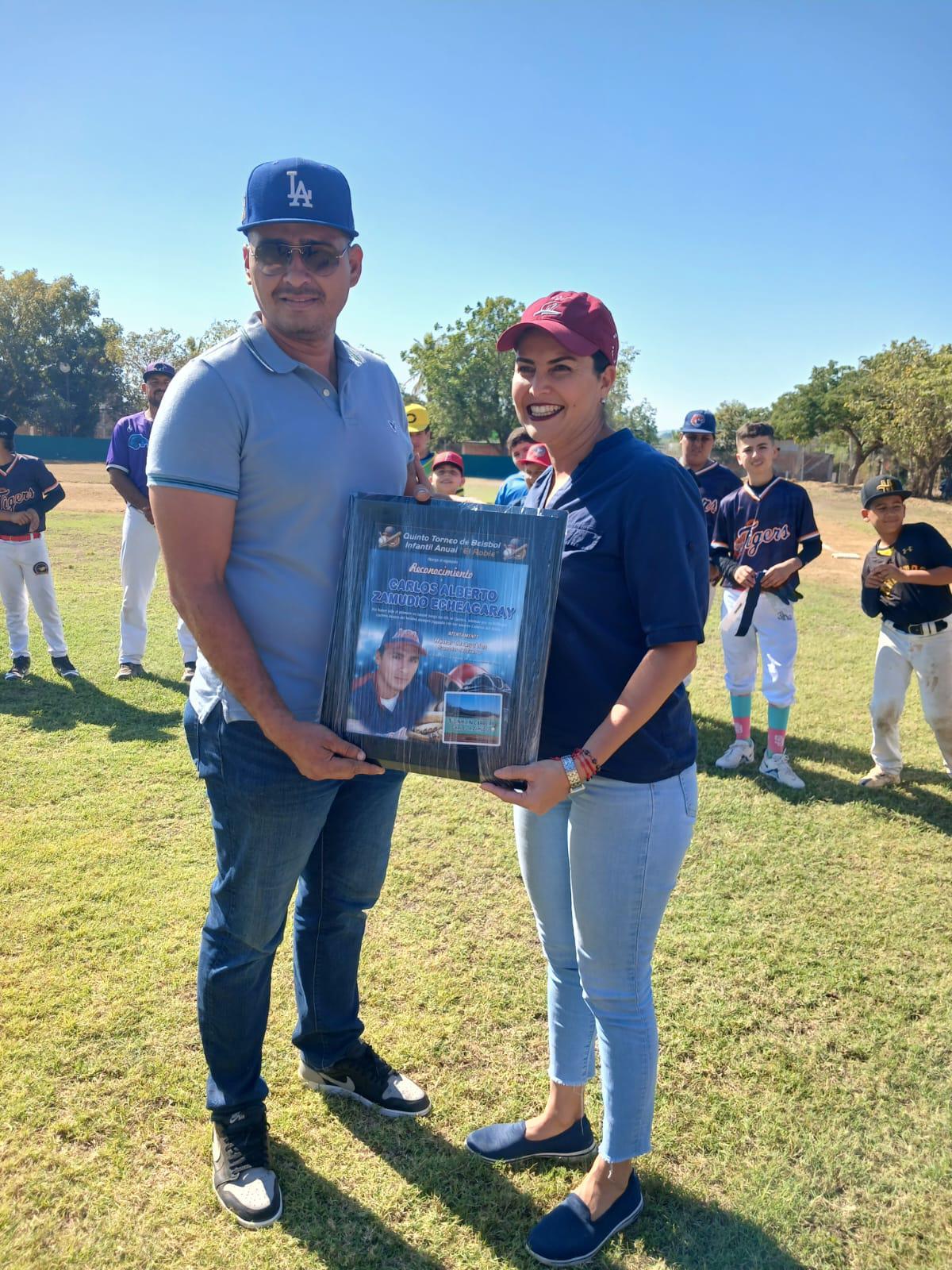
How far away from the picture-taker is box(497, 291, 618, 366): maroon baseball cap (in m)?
1.82

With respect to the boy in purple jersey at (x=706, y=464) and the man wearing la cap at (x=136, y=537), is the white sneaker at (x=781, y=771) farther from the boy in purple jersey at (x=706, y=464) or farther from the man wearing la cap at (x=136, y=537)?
the man wearing la cap at (x=136, y=537)

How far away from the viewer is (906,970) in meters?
3.41

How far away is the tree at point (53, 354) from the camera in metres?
55.8

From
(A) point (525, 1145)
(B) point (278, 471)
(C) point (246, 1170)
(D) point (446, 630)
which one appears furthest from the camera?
(A) point (525, 1145)

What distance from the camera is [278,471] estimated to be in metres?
1.92

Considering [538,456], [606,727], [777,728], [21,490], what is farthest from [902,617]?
[21,490]

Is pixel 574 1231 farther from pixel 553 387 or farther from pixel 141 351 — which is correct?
pixel 141 351

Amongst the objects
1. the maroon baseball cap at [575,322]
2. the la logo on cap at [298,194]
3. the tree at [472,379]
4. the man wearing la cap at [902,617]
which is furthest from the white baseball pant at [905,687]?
the tree at [472,379]

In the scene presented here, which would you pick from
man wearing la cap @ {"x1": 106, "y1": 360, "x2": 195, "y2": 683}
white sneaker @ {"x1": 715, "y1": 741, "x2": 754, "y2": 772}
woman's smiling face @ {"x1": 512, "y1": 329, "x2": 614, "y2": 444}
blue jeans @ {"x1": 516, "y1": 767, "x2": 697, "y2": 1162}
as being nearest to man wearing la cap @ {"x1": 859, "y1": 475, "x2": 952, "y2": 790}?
white sneaker @ {"x1": 715, "y1": 741, "x2": 754, "y2": 772}

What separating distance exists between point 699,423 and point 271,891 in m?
5.37

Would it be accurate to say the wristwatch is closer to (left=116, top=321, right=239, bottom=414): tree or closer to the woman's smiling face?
the woman's smiling face

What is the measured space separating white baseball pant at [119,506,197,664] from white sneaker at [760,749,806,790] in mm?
4881

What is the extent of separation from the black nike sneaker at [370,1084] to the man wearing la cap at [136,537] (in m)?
4.87

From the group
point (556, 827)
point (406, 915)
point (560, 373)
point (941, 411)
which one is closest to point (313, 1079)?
point (406, 915)
